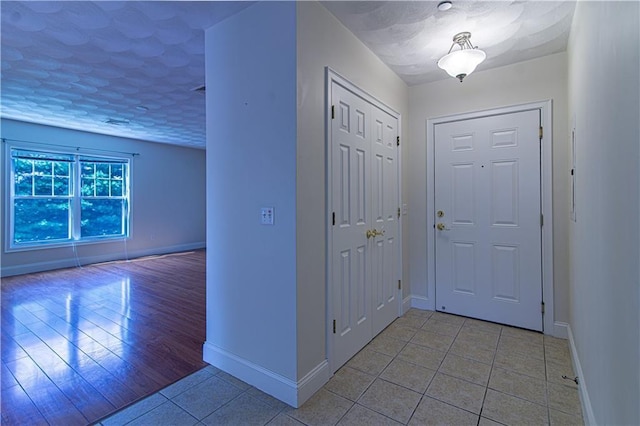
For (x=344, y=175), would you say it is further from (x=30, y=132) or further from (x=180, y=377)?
(x=30, y=132)

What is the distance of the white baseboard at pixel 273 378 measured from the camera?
6.10 ft

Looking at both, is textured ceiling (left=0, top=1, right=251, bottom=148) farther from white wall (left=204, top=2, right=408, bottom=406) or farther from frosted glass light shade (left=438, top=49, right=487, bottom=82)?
frosted glass light shade (left=438, top=49, right=487, bottom=82)

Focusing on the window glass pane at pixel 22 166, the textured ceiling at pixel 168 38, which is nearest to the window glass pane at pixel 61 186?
the window glass pane at pixel 22 166

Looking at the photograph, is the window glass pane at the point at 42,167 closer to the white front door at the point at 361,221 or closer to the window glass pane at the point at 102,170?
the window glass pane at the point at 102,170

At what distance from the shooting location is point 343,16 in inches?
86.1

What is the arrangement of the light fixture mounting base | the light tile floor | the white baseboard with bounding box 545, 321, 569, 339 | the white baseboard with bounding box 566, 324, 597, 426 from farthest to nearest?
the white baseboard with bounding box 545, 321, 569, 339 → the light fixture mounting base → the light tile floor → the white baseboard with bounding box 566, 324, 597, 426

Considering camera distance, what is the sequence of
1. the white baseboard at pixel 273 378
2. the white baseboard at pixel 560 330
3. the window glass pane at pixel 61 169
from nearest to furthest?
the white baseboard at pixel 273 378 → the white baseboard at pixel 560 330 → the window glass pane at pixel 61 169

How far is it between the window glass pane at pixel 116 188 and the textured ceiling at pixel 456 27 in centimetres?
A: 608

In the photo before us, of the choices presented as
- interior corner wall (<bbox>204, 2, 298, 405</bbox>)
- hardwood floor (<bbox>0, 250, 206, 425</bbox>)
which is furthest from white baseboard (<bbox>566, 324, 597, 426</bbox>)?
hardwood floor (<bbox>0, 250, 206, 425</bbox>)

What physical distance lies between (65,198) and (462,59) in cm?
681

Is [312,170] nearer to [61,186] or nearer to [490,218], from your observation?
[490,218]

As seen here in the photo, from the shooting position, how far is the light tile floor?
172 cm

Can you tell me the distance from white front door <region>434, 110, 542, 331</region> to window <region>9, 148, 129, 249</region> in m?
6.37

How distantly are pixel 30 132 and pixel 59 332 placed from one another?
4.19 metres
